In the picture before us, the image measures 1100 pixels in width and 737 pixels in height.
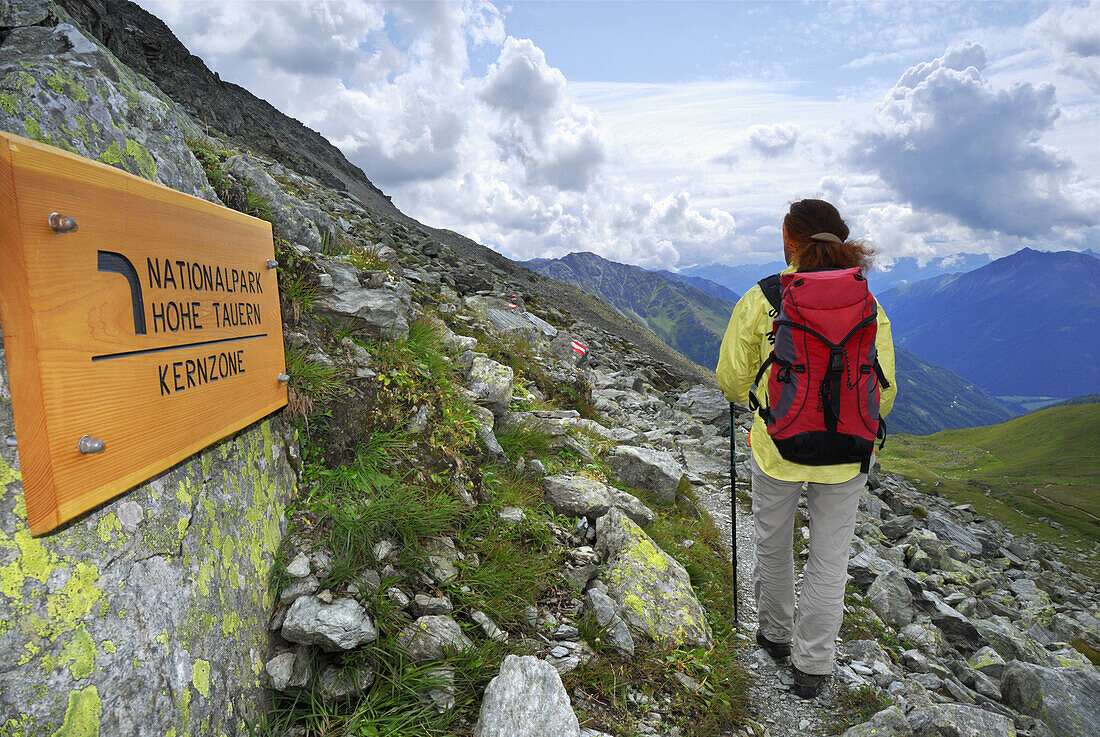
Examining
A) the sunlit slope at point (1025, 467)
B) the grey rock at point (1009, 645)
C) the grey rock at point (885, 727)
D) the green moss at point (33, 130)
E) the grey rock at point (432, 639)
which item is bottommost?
the sunlit slope at point (1025, 467)

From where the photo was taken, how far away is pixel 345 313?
5605mm

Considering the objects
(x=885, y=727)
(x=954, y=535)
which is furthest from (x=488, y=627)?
(x=954, y=535)

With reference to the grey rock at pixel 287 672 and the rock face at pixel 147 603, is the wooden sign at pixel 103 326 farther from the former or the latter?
the grey rock at pixel 287 672

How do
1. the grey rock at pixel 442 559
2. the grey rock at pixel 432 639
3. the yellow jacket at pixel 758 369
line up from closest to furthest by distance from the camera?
1. the grey rock at pixel 432 639
2. the grey rock at pixel 442 559
3. the yellow jacket at pixel 758 369

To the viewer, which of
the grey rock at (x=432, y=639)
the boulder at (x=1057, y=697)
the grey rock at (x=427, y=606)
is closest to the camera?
the grey rock at (x=432, y=639)

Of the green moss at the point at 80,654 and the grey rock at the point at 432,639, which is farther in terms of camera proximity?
the grey rock at the point at 432,639

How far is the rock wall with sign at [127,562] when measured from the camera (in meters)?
2.14

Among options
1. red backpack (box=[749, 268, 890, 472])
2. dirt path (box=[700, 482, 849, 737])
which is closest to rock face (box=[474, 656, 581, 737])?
dirt path (box=[700, 482, 849, 737])

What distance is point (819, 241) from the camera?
4.60 metres

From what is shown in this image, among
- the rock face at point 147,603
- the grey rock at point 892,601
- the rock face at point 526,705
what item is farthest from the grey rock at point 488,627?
the grey rock at point 892,601

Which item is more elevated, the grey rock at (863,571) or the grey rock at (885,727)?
the grey rock at (885,727)

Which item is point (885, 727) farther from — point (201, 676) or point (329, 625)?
point (201, 676)

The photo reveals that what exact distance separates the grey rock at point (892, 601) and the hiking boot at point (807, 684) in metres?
3.11

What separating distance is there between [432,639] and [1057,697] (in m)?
7.32
